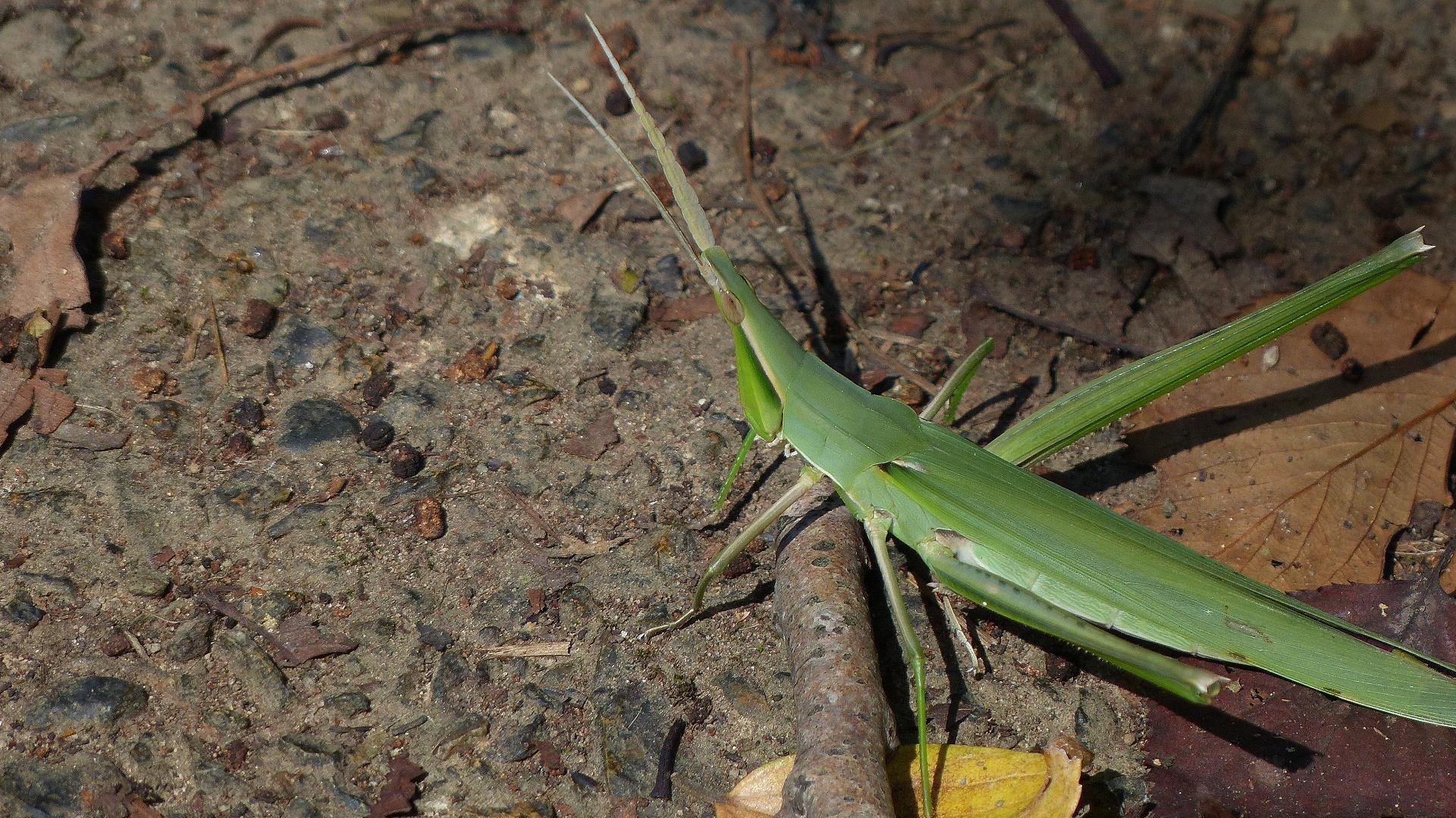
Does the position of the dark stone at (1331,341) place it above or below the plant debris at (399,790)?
above

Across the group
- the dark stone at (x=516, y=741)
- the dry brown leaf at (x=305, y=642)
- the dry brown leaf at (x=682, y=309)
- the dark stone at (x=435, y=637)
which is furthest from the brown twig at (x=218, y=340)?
the dark stone at (x=516, y=741)

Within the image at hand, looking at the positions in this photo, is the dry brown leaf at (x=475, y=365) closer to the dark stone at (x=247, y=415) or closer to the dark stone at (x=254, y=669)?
the dark stone at (x=247, y=415)

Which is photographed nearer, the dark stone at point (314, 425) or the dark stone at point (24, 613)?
the dark stone at point (24, 613)

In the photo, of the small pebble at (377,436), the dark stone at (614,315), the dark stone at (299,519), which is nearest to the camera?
the dark stone at (299,519)

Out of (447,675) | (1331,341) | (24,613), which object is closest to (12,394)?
(24,613)

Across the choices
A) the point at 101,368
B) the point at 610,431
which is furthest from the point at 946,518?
the point at 101,368

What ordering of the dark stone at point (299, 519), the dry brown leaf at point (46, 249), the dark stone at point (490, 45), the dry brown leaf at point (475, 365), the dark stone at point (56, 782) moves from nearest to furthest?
the dark stone at point (56, 782) → the dark stone at point (299, 519) → the dry brown leaf at point (46, 249) → the dry brown leaf at point (475, 365) → the dark stone at point (490, 45)

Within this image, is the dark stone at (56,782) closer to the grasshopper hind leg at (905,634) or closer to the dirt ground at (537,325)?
the dirt ground at (537,325)

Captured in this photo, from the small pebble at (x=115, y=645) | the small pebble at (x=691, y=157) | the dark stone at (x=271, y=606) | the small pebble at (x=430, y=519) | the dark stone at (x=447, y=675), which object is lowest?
the small pebble at (x=115, y=645)

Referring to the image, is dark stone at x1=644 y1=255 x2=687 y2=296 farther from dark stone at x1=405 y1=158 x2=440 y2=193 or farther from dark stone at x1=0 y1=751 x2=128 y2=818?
dark stone at x1=0 y1=751 x2=128 y2=818
